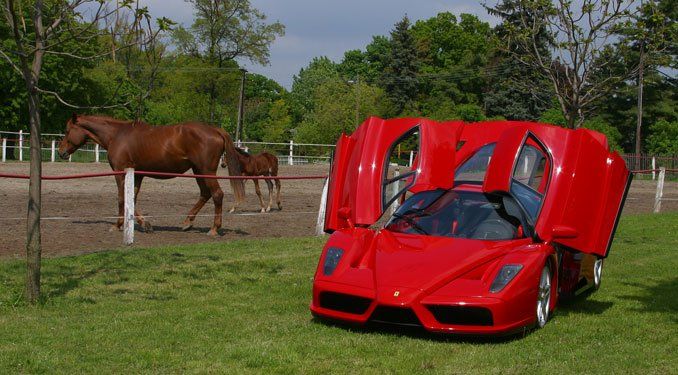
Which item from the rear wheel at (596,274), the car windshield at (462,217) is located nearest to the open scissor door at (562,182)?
the car windshield at (462,217)

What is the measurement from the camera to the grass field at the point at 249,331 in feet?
19.7

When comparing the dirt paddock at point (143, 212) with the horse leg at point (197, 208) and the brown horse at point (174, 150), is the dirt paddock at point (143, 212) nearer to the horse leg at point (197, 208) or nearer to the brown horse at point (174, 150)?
the horse leg at point (197, 208)

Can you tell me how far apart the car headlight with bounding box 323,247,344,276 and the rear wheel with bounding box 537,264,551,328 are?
1.79 meters

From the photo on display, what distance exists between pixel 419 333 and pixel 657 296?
12.0 ft

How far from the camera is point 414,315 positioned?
6785 mm

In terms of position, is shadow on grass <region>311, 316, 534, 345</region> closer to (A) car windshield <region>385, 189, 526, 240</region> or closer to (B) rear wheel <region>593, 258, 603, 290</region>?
(A) car windshield <region>385, 189, 526, 240</region>

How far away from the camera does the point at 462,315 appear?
22.4 feet

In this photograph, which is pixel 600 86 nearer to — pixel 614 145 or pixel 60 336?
pixel 60 336

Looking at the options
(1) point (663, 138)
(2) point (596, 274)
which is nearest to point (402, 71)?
(1) point (663, 138)

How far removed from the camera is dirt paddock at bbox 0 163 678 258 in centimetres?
1349

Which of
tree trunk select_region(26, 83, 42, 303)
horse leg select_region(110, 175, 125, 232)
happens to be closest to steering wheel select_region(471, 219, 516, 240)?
tree trunk select_region(26, 83, 42, 303)

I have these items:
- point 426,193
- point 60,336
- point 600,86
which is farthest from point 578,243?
point 600,86

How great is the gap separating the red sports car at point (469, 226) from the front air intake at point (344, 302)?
0.5 inches

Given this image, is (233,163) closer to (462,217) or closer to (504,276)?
(462,217)
